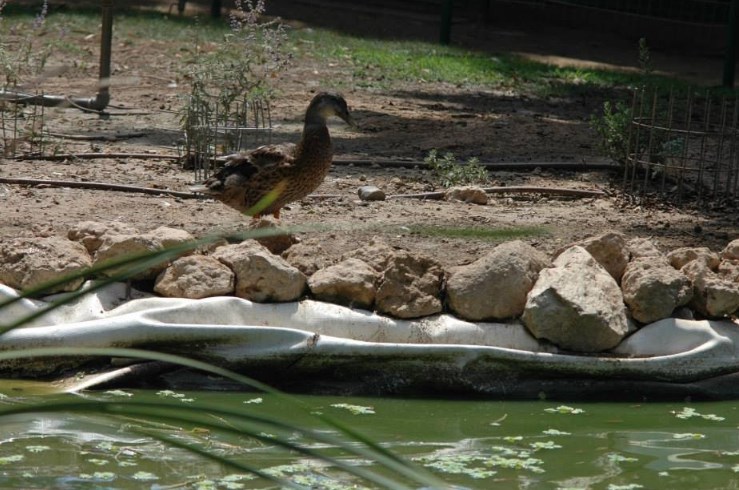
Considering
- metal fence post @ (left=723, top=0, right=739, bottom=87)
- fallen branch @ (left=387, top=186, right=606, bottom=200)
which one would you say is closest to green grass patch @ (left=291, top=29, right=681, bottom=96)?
metal fence post @ (left=723, top=0, right=739, bottom=87)

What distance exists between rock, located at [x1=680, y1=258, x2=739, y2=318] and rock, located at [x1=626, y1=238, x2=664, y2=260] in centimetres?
27

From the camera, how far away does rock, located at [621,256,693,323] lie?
5766 millimetres

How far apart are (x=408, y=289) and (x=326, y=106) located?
1.89 meters

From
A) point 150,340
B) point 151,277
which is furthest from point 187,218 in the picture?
point 150,340

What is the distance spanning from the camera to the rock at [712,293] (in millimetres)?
5785

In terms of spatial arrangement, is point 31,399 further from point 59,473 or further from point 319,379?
point 319,379

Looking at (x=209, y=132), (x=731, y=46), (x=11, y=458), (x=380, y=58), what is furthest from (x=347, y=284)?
(x=731, y=46)

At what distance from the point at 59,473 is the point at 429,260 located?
7.08 ft

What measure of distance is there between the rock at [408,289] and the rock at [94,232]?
48.1 inches

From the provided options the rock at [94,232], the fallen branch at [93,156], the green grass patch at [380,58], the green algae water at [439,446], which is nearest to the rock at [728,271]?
the green algae water at [439,446]

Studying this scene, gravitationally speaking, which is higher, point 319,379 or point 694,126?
point 694,126

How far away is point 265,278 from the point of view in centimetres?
568

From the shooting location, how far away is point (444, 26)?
17.6 m

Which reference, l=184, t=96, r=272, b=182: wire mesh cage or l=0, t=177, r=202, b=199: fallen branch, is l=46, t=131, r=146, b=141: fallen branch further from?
l=0, t=177, r=202, b=199: fallen branch
